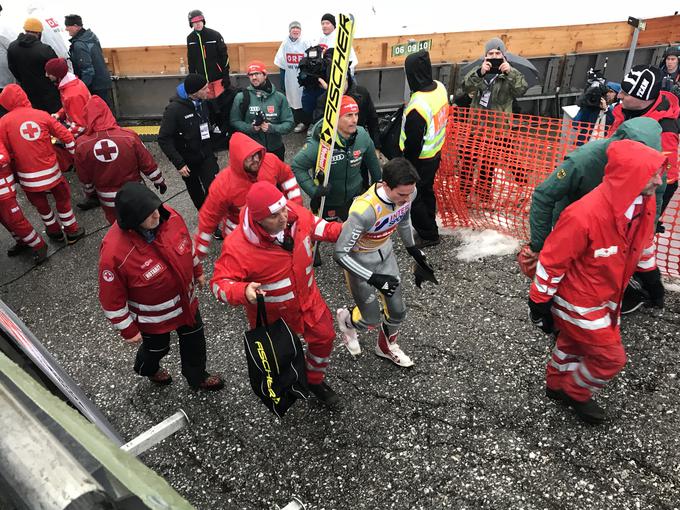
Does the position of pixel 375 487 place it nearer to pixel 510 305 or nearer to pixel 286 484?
pixel 286 484

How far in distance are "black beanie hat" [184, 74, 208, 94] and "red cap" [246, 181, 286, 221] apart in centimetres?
312

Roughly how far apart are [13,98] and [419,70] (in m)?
4.44

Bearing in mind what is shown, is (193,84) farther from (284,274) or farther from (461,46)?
(461,46)

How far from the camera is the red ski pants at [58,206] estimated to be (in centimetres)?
636

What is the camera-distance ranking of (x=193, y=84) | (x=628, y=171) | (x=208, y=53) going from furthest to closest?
(x=208, y=53)
(x=193, y=84)
(x=628, y=171)

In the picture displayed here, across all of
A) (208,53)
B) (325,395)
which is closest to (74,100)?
(208,53)

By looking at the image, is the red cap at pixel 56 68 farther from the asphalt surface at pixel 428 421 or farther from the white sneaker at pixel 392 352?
the white sneaker at pixel 392 352

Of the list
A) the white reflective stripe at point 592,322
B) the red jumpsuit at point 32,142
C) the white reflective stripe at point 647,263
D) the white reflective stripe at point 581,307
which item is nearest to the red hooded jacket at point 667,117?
the white reflective stripe at point 647,263

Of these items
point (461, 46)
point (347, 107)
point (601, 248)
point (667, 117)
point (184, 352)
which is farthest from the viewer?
point (461, 46)

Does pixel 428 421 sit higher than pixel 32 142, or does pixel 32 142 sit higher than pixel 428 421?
pixel 32 142

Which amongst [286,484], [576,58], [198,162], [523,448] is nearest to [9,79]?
[198,162]

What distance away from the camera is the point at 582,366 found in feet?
12.0

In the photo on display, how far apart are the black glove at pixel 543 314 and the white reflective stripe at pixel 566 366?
331mm

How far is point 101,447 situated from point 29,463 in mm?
122
